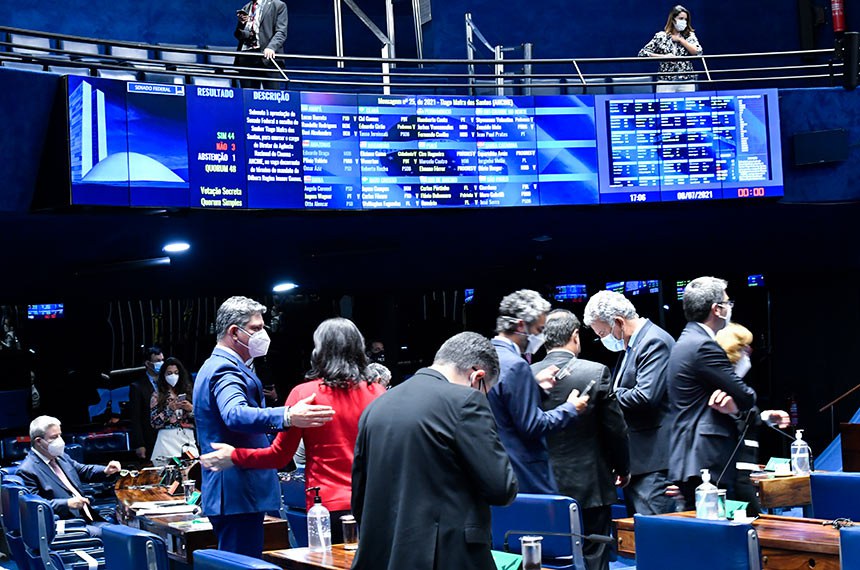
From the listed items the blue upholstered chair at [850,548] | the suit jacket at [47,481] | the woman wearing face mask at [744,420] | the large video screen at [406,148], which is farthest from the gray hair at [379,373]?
the large video screen at [406,148]

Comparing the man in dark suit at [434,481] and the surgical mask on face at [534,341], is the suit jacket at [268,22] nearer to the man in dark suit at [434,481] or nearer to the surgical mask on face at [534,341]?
the surgical mask on face at [534,341]

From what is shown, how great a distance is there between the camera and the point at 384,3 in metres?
14.0

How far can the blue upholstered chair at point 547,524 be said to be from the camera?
3.78 meters

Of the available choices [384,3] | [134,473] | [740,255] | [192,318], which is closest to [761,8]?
[740,255]

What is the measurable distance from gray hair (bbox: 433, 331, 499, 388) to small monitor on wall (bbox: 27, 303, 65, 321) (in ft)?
37.7

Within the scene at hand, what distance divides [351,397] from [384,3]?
10.6 meters

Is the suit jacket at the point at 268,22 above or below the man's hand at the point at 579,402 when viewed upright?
above

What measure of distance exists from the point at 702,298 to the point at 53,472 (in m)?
4.21

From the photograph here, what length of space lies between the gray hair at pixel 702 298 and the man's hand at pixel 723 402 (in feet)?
1.14

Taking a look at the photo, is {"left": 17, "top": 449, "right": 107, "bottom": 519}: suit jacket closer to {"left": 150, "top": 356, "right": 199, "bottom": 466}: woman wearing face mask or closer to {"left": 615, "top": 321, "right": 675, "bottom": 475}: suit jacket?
{"left": 150, "top": 356, "right": 199, "bottom": 466}: woman wearing face mask

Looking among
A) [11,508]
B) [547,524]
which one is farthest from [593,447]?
[11,508]

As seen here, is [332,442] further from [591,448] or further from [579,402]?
[591,448]

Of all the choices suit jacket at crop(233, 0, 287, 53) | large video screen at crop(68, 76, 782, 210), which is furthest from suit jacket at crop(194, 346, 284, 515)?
suit jacket at crop(233, 0, 287, 53)

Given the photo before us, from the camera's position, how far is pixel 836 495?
4473mm
